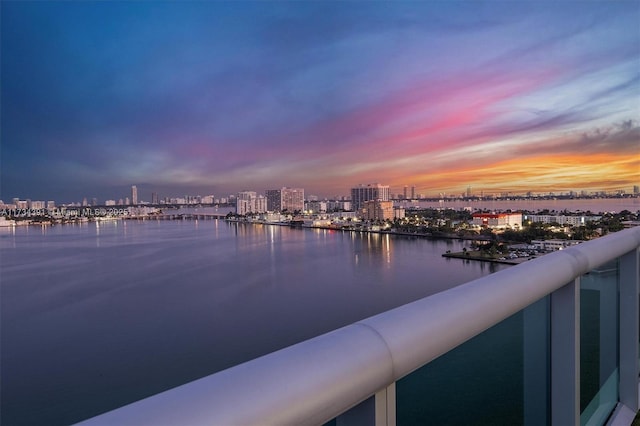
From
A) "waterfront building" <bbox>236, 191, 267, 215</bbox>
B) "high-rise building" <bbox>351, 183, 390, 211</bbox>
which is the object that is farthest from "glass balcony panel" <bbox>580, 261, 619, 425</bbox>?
"waterfront building" <bbox>236, 191, 267, 215</bbox>

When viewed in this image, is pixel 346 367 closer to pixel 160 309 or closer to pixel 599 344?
pixel 599 344

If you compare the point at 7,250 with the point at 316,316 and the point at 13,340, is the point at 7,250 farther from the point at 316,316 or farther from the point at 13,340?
the point at 316,316

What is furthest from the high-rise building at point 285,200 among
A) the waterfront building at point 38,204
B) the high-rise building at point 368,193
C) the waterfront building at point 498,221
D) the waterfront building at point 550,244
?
the waterfront building at point 550,244

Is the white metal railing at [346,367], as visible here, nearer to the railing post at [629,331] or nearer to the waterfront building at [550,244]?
the railing post at [629,331]

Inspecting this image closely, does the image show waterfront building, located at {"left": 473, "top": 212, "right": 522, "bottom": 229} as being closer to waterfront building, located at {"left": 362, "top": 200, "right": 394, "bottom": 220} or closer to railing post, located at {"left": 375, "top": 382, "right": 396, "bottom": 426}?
waterfront building, located at {"left": 362, "top": 200, "right": 394, "bottom": 220}

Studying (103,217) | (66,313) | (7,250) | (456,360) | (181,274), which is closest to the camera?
Answer: (456,360)

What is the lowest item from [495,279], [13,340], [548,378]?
[13,340]

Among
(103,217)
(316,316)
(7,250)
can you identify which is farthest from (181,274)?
(103,217)

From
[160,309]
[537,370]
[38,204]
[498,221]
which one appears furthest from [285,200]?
[537,370]
